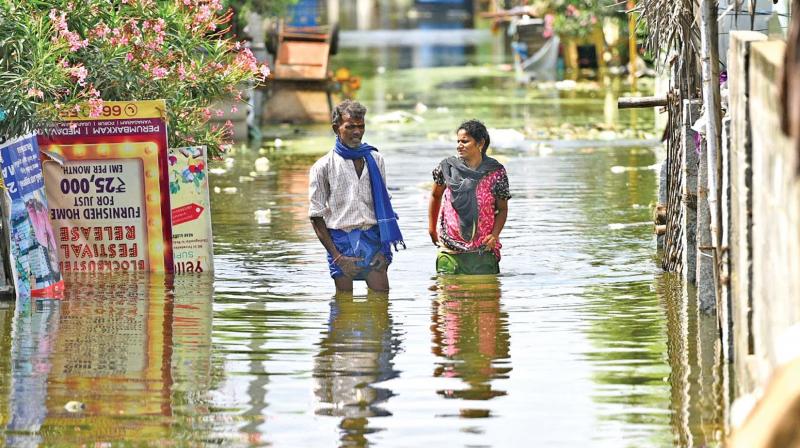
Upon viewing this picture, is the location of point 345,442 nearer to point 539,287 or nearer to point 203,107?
point 539,287

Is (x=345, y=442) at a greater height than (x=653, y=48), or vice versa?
(x=653, y=48)

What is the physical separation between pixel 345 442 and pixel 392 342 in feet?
7.53

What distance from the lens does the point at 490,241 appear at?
11.3 metres

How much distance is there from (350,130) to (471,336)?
1.64m

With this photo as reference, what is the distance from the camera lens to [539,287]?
448 inches

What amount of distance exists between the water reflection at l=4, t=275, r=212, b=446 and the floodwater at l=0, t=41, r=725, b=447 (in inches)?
0.7

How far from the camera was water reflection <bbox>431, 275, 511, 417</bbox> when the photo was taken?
8.18 m

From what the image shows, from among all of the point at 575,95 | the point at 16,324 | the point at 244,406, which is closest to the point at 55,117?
the point at 16,324

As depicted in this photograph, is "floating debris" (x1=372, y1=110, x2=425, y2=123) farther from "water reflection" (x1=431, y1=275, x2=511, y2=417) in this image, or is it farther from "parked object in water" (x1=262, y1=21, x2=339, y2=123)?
"water reflection" (x1=431, y1=275, x2=511, y2=417)

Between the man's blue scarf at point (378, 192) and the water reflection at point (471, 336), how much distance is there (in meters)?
0.54

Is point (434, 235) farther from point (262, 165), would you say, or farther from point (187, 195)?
point (262, 165)

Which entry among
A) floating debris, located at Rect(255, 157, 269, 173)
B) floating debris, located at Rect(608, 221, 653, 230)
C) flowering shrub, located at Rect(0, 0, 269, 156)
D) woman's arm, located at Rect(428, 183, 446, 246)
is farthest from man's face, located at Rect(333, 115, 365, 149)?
floating debris, located at Rect(255, 157, 269, 173)

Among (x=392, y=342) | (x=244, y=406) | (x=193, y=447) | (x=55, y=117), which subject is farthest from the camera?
(x=55, y=117)

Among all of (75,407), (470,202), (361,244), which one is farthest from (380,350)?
(470,202)
